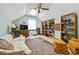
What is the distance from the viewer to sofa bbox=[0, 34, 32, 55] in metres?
2.67

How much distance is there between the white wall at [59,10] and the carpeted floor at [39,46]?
29cm

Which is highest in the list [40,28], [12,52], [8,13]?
[8,13]

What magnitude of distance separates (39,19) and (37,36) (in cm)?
34

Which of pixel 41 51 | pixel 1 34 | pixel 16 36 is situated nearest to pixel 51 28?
pixel 41 51

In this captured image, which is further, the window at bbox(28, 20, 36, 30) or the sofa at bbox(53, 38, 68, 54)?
the window at bbox(28, 20, 36, 30)

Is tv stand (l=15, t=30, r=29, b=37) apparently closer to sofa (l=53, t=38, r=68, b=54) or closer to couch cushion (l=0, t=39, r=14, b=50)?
couch cushion (l=0, t=39, r=14, b=50)

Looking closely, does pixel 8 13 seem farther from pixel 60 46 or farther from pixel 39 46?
pixel 60 46

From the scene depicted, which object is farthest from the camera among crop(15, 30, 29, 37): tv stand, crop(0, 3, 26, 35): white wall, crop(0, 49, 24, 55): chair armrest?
crop(15, 30, 29, 37): tv stand

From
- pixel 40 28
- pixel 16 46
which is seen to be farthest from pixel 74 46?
pixel 16 46

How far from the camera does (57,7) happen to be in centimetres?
284

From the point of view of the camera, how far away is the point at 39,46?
2.86m

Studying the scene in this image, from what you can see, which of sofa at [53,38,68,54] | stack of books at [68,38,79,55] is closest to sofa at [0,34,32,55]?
sofa at [53,38,68,54]

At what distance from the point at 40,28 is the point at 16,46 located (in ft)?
1.91
